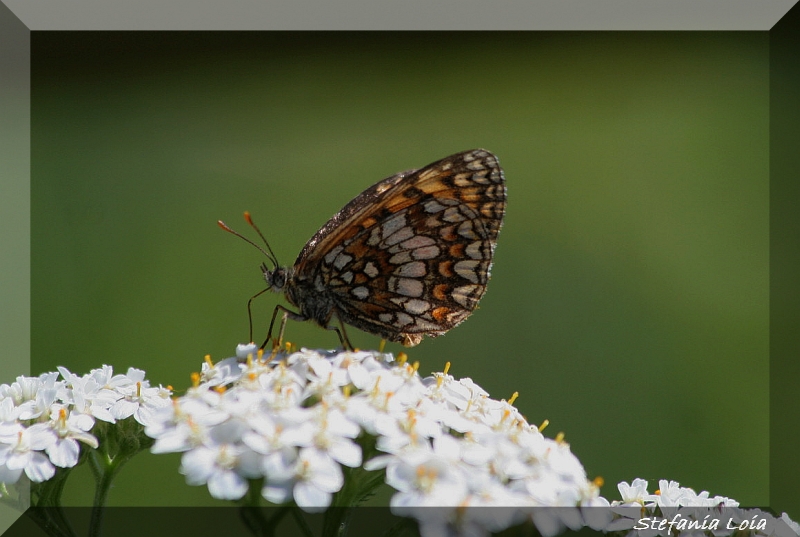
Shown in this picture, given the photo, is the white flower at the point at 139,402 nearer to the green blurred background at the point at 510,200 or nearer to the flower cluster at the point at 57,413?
the flower cluster at the point at 57,413

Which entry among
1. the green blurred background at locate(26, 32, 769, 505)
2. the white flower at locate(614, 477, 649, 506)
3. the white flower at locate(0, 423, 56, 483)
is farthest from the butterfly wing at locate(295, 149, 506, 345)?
the green blurred background at locate(26, 32, 769, 505)

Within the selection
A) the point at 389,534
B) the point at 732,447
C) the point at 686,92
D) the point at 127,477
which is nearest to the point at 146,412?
the point at 389,534

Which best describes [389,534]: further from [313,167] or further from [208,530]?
[313,167]

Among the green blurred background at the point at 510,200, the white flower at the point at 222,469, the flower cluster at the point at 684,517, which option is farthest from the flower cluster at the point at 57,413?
the green blurred background at the point at 510,200

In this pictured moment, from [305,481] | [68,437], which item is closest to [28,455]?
[68,437]

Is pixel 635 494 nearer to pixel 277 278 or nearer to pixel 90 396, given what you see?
pixel 277 278

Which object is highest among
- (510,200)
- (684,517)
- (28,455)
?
(510,200)
